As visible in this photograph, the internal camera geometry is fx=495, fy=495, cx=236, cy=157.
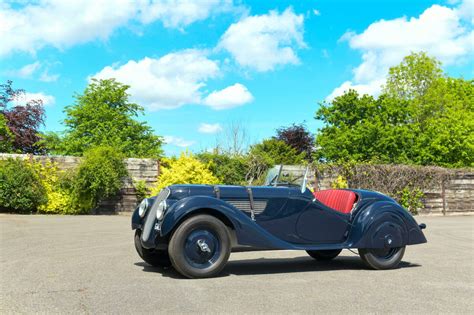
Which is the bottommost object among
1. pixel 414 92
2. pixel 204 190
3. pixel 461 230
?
pixel 461 230

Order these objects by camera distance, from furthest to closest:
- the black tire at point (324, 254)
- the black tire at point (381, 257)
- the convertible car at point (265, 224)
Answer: the black tire at point (324, 254) < the black tire at point (381, 257) < the convertible car at point (265, 224)

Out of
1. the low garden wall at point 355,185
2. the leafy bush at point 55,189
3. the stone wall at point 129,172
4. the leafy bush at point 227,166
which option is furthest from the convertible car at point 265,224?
the stone wall at point 129,172

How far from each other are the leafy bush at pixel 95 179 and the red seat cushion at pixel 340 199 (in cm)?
1078

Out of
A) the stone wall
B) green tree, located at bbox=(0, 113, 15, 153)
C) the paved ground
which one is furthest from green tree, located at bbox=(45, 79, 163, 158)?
the paved ground

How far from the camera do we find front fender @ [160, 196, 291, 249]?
5707mm

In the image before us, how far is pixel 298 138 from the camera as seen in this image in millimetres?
35562

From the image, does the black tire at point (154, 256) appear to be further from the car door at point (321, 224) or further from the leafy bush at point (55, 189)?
the leafy bush at point (55, 189)

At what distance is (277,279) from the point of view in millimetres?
5938

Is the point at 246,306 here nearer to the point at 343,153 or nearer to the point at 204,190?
the point at 204,190

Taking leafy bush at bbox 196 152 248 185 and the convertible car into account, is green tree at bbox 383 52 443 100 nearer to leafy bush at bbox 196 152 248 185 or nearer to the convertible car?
leafy bush at bbox 196 152 248 185

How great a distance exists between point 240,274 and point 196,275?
2.40 feet

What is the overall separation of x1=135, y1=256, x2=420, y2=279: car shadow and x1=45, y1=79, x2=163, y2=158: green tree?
69.1 ft

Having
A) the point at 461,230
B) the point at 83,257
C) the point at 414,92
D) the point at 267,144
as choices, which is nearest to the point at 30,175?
the point at 83,257

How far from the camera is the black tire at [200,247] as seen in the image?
224 inches
